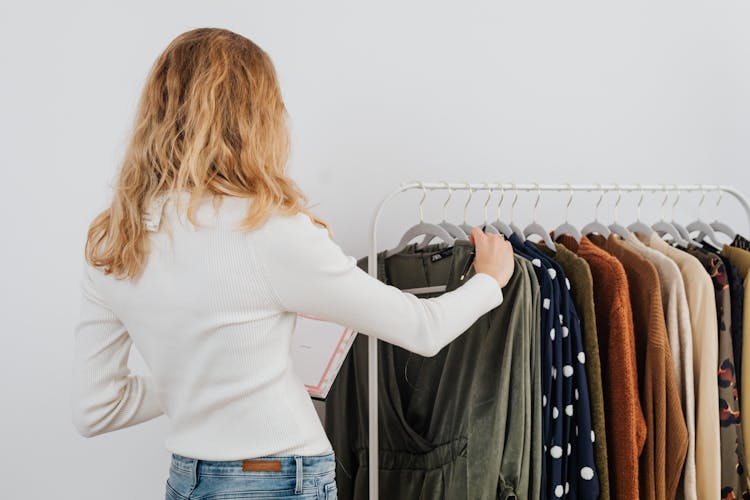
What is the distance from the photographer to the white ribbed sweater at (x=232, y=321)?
1355mm

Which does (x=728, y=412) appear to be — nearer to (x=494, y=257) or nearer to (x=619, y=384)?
(x=619, y=384)

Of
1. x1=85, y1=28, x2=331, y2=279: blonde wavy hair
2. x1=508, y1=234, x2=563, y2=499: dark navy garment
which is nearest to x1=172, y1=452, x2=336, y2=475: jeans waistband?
x1=85, y1=28, x2=331, y2=279: blonde wavy hair

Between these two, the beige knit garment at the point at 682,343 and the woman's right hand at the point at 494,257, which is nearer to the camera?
the woman's right hand at the point at 494,257

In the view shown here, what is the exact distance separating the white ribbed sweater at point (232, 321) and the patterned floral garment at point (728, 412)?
79 centimetres

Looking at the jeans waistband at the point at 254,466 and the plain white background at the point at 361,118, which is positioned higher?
the plain white background at the point at 361,118

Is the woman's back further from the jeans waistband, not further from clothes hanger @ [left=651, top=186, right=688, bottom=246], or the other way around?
clothes hanger @ [left=651, top=186, right=688, bottom=246]

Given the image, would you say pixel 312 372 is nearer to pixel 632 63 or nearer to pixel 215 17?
pixel 215 17

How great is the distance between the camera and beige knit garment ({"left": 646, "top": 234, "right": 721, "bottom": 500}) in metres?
1.88

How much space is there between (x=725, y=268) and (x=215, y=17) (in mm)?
1542

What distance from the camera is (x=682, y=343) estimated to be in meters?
1.93

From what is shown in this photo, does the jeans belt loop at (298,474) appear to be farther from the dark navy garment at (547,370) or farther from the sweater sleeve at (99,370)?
the dark navy garment at (547,370)

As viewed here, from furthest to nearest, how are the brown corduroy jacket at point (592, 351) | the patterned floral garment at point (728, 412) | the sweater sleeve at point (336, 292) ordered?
the patterned floral garment at point (728, 412) < the brown corduroy jacket at point (592, 351) < the sweater sleeve at point (336, 292)

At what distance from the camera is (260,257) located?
1351mm

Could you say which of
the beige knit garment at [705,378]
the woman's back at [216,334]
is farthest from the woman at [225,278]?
the beige knit garment at [705,378]
